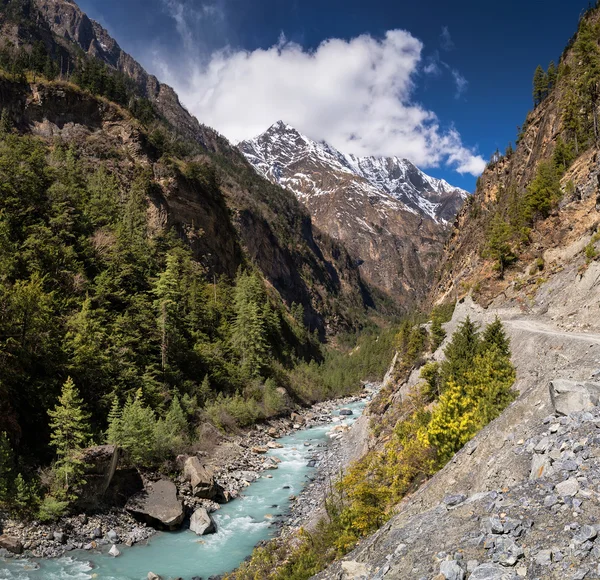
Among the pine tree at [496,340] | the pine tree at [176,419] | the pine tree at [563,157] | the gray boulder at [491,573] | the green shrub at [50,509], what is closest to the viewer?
the gray boulder at [491,573]

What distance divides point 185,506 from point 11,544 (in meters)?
8.86

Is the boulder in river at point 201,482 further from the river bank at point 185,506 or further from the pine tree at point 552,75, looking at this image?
the pine tree at point 552,75

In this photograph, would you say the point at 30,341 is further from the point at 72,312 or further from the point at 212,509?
the point at 212,509

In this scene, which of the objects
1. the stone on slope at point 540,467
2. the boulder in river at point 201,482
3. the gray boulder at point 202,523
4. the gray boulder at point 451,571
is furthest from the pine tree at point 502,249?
the gray boulder at point 451,571

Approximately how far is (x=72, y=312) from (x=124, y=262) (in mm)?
11434

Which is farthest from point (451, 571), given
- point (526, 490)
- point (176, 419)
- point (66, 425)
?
point (176, 419)

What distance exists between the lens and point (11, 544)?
1811 centimetres

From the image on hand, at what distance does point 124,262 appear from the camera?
43.1 metres

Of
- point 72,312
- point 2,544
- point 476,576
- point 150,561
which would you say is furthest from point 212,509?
A: point 476,576

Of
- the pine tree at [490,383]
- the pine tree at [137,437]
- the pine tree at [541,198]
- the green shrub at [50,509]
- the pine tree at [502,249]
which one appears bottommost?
the green shrub at [50,509]

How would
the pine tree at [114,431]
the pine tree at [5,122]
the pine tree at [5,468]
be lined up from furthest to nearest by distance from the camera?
the pine tree at [5,122] < the pine tree at [114,431] < the pine tree at [5,468]

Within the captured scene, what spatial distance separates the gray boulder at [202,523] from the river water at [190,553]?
0.28 m

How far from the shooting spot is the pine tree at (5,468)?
19531 mm

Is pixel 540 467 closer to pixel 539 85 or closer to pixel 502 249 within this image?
pixel 502 249
